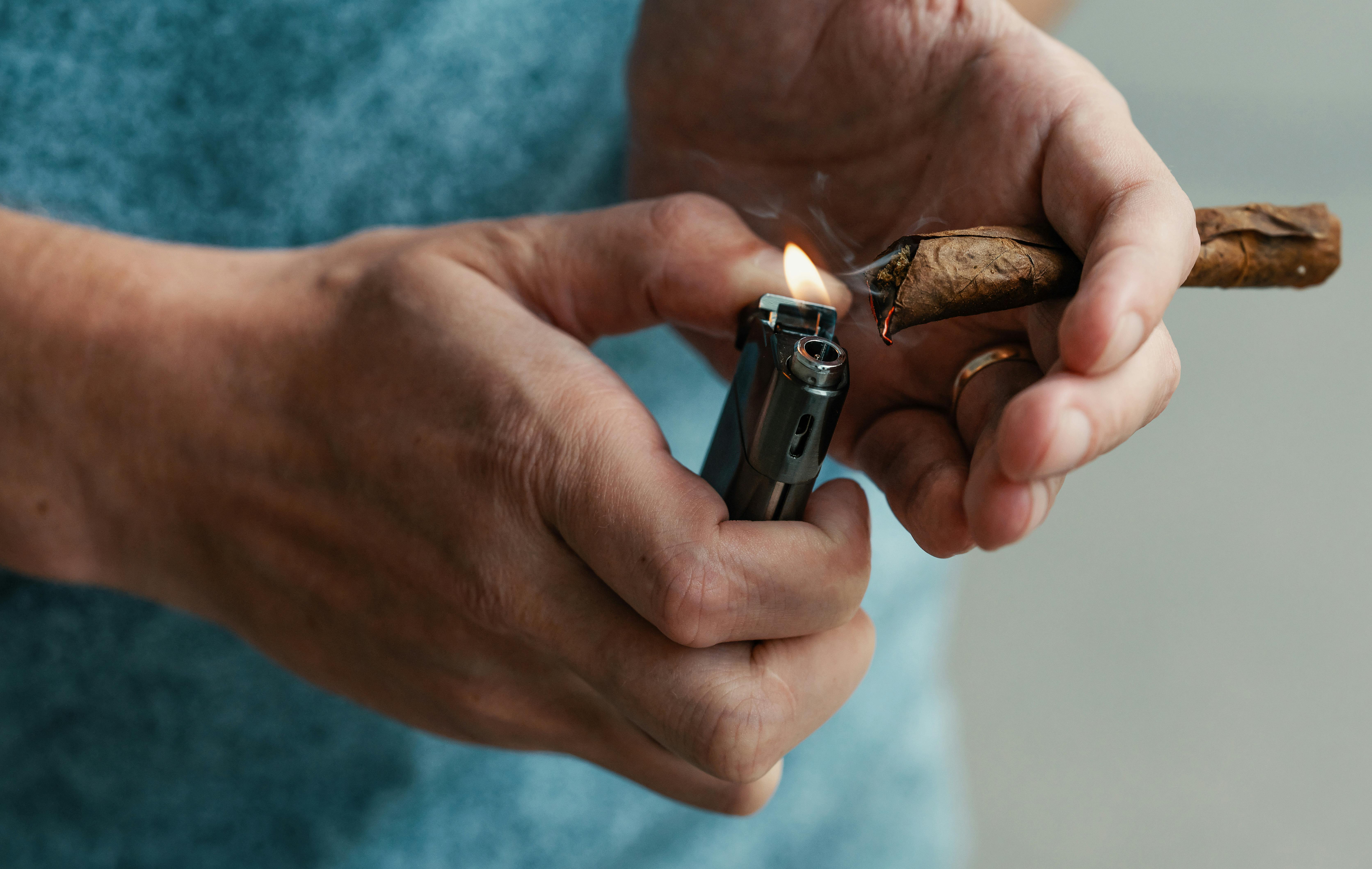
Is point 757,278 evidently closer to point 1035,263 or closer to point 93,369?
point 1035,263

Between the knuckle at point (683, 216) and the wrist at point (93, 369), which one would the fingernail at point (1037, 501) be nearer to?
the knuckle at point (683, 216)

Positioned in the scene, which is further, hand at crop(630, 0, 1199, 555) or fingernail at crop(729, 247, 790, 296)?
fingernail at crop(729, 247, 790, 296)

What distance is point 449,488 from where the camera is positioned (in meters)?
0.46

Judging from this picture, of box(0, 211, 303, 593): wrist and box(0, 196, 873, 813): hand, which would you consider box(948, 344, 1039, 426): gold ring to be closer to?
box(0, 196, 873, 813): hand

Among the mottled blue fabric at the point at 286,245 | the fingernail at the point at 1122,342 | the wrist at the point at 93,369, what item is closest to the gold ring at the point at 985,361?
the fingernail at the point at 1122,342

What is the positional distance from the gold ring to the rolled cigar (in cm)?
4

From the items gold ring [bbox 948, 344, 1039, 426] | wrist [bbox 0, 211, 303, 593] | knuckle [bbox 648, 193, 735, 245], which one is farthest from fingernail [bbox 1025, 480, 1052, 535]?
wrist [bbox 0, 211, 303, 593]

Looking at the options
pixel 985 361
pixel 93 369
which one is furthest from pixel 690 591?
pixel 93 369

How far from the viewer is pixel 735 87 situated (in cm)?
59

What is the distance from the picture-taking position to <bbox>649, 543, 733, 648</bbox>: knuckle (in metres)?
0.38

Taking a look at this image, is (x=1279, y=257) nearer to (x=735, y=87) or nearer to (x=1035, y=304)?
(x=1035, y=304)

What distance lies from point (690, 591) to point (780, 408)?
9 cm

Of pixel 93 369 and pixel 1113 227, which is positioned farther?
pixel 93 369

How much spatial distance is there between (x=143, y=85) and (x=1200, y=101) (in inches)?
48.0
